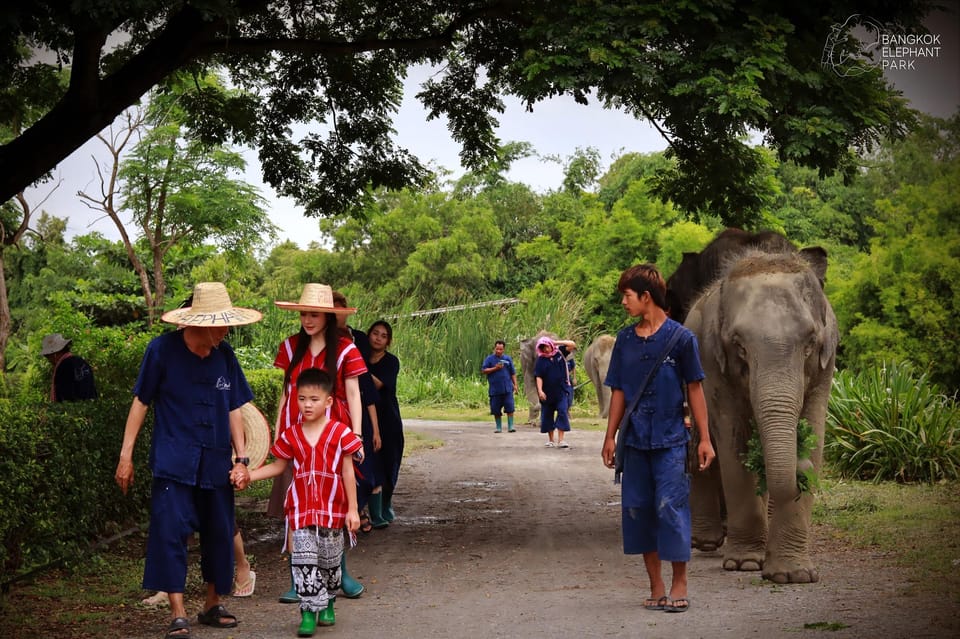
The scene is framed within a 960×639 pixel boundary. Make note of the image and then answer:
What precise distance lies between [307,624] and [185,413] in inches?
60.1

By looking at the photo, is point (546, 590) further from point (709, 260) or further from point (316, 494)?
point (709, 260)

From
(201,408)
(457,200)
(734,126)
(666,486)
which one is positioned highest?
(457,200)

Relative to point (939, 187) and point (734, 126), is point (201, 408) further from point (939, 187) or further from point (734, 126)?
point (939, 187)

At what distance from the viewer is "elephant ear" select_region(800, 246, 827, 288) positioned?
386 inches

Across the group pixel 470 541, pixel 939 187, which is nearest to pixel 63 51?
pixel 470 541

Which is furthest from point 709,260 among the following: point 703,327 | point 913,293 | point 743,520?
point 913,293

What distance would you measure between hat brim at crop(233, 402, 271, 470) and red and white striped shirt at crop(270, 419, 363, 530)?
1.39 metres

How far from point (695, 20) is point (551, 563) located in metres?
4.96

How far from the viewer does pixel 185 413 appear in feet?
23.5

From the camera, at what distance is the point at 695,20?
1012 centimetres

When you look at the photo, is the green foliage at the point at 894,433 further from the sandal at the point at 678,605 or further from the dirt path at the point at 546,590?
the sandal at the point at 678,605

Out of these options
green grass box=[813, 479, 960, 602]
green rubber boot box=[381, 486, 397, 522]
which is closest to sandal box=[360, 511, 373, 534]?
green rubber boot box=[381, 486, 397, 522]

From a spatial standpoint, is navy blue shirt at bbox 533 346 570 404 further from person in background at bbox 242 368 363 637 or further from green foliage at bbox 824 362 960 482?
person in background at bbox 242 368 363 637

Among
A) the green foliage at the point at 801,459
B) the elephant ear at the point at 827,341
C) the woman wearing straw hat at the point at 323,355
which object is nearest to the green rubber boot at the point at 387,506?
the woman wearing straw hat at the point at 323,355
